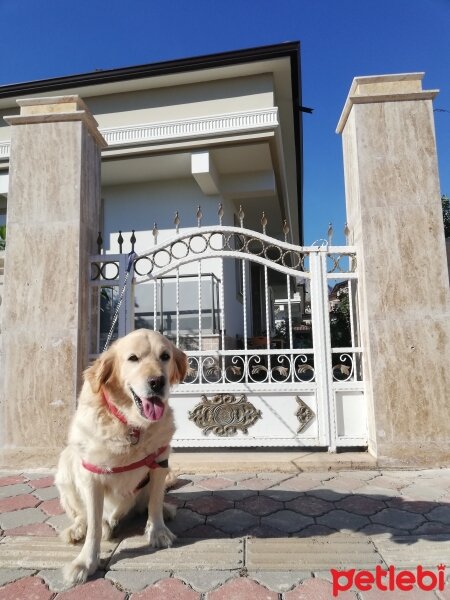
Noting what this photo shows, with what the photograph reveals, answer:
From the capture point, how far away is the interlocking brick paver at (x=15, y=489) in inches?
124

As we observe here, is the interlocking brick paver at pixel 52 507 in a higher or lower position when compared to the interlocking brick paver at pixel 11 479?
higher

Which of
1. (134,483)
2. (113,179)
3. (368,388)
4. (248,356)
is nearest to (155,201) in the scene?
(113,179)

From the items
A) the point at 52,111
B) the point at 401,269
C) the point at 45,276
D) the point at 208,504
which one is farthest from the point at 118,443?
the point at 52,111

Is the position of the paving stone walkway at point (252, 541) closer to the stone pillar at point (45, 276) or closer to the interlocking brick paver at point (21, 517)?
the interlocking brick paver at point (21, 517)

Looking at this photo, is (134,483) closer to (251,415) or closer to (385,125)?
(251,415)

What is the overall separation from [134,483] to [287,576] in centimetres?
91

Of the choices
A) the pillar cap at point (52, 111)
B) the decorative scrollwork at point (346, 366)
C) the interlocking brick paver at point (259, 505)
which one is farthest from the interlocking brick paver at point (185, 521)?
the pillar cap at point (52, 111)

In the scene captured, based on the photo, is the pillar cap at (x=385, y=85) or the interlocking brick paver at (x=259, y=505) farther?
the pillar cap at (x=385, y=85)

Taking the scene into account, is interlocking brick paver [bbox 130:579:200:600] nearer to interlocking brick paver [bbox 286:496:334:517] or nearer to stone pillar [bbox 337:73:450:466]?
interlocking brick paver [bbox 286:496:334:517]

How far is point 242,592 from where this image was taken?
5.90 ft

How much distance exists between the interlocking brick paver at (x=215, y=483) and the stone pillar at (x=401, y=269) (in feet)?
4.53

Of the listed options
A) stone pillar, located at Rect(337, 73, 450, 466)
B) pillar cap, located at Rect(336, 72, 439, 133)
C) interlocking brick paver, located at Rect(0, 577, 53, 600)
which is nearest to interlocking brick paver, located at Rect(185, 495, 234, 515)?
interlocking brick paver, located at Rect(0, 577, 53, 600)

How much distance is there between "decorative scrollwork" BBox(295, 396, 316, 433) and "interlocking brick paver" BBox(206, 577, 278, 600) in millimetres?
2106

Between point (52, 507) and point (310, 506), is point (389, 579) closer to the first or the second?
point (310, 506)
